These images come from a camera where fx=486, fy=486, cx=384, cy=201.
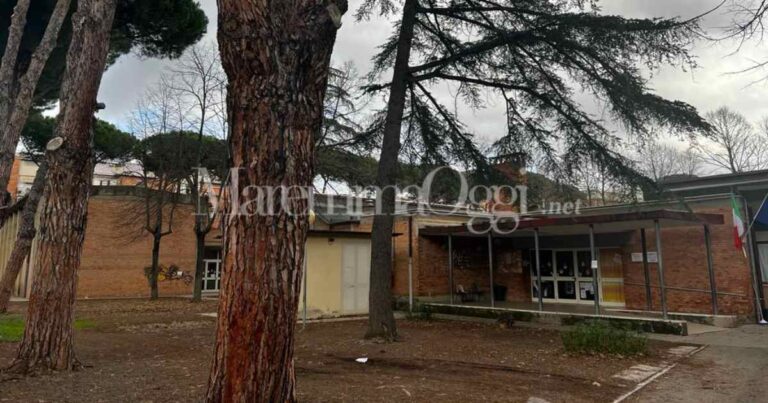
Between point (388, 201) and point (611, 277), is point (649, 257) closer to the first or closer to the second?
point (611, 277)

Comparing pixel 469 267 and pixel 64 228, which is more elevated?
pixel 64 228

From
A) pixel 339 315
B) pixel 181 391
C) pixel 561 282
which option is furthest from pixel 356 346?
pixel 561 282

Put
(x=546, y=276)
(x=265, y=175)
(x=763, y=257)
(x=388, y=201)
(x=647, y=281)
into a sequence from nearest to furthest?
1. (x=265, y=175)
2. (x=388, y=201)
3. (x=763, y=257)
4. (x=647, y=281)
5. (x=546, y=276)

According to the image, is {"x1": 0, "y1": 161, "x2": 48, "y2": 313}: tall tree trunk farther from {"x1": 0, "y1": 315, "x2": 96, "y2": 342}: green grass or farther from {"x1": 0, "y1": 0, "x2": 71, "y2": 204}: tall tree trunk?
{"x1": 0, "y1": 0, "x2": 71, "y2": 204}: tall tree trunk

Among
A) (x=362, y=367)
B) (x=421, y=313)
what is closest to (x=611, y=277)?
(x=421, y=313)

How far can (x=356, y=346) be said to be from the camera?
944 cm

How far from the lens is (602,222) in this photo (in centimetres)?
1208

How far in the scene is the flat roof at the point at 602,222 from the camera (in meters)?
11.4

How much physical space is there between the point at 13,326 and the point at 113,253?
44.7 feet

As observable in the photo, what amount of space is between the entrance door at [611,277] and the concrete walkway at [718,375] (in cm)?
538

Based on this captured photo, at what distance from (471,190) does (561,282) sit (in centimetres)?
814

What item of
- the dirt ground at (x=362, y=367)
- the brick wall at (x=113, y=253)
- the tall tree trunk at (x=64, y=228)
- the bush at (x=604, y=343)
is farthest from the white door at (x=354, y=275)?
the brick wall at (x=113, y=253)

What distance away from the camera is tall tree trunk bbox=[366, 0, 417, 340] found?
400 inches

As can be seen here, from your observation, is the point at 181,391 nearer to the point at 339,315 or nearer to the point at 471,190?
the point at 471,190
